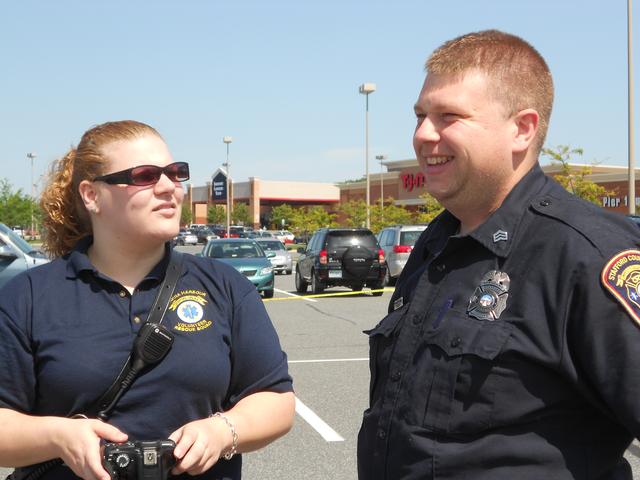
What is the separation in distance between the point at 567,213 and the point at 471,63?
50 centimetres

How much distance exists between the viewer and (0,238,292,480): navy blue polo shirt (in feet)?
7.93

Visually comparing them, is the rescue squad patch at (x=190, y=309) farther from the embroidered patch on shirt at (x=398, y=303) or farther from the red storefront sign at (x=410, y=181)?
the red storefront sign at (x=410, y=181)

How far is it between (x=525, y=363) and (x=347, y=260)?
17.6m

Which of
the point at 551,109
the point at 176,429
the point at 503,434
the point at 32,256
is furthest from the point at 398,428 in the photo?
the point at 32,256

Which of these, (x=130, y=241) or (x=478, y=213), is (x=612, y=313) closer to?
(x=478, y=213)

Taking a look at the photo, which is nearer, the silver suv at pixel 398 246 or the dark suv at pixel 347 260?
the dark suv at pixel 347 260

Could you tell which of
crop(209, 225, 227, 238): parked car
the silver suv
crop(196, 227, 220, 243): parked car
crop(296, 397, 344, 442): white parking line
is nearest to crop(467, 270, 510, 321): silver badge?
crop(296, 397, 344, 442): white parking line

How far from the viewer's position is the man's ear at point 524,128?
2215 mm

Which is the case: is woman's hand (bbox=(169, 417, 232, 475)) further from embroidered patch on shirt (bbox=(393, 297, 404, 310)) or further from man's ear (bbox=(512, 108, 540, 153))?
man's ear (bbox=(512, 108, 540, 153))

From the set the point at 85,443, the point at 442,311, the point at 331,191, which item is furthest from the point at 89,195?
the point at 331,191

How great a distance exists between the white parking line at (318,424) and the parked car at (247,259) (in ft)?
35.7

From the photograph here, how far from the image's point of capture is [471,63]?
225 centimetres

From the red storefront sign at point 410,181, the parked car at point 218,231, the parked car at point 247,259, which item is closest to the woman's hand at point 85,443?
the parked car at point 247,259

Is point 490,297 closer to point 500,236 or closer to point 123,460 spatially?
point 500,236
